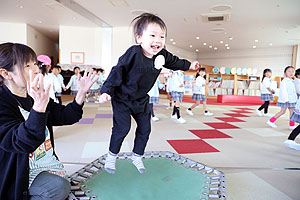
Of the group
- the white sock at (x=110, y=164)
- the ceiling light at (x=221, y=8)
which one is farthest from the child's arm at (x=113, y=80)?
the ceiling light at (x=221, y=8)

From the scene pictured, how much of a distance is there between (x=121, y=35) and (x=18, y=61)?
911cm

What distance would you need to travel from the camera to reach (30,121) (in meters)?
0.81

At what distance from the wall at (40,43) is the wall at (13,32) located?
22 centimetres

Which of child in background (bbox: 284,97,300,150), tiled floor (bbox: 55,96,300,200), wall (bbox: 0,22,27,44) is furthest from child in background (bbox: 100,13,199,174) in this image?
wall (bbox: 0,22,27,44)

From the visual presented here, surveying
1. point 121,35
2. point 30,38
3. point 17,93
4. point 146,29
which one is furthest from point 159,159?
point 30,38

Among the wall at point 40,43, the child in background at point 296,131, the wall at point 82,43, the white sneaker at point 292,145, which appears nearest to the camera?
the child in background at point 296,131

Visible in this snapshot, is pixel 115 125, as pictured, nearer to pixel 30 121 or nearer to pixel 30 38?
pixel 30 121

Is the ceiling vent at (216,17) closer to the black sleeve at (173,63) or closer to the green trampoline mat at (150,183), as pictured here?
the black sleeve at (173,63)

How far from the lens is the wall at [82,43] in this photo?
991 centimetres

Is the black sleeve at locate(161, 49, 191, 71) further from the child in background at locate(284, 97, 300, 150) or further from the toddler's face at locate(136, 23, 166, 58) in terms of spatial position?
the child in background at locate(284, 97, 300, 150)

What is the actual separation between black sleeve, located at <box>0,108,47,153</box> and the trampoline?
1.72ft

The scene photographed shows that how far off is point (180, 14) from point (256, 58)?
30.9 feet

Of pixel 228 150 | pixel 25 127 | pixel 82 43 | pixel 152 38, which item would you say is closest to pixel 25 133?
pixel 25 127

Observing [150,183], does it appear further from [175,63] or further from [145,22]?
[145,22]
